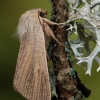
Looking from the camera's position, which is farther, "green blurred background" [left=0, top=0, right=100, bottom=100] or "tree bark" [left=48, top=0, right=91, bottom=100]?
"green blurred background" [left=0, top=0, right=100, bottom=100]

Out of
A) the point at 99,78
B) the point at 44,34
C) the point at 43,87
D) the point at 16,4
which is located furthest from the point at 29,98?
the point at 16,4

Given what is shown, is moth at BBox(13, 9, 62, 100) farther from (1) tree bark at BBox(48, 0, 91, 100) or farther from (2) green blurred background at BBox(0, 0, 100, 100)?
(2) green blurred background at BBox(0, 0, 100, 100)

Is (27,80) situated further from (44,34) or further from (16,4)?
(16,4)

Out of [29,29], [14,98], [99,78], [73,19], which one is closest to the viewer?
[73,19]

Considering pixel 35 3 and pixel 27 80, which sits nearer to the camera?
pixel 27 80

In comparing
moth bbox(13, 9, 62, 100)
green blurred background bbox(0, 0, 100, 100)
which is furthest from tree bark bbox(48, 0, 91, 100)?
green blurred background bbox(0, 0, 100, 100)

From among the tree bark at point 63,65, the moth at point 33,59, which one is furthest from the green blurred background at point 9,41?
the tree bark at point 63,65
